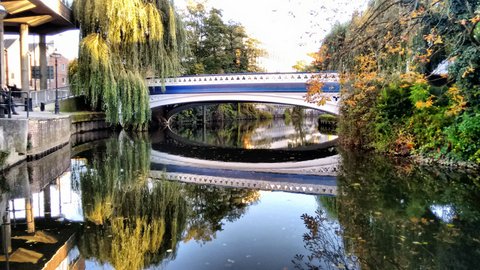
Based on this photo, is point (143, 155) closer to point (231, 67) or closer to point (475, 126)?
point (475, 126)

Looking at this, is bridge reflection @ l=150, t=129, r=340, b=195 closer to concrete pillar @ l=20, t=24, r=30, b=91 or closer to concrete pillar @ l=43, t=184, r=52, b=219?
concrete pillar @ l=43, t=184, r=52, b=219

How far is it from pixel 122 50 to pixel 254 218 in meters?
17.7

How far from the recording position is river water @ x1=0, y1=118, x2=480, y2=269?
422 cm

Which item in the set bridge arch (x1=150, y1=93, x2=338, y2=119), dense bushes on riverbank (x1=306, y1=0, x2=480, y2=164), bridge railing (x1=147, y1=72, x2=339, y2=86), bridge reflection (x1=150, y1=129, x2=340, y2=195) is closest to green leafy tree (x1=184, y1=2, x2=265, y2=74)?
bridge arch (x1=150, y1=93, x2=338, y2=119)

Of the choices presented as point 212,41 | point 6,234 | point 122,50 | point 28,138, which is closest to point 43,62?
point 122,50

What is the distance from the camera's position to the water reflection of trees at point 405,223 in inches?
164

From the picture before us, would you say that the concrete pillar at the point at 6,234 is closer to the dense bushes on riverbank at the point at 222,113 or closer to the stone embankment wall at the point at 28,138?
the stone embankment wall at the point at 28,138

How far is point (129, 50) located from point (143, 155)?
9.80 m

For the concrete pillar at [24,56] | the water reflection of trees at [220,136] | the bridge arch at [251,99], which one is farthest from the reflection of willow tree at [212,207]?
the concrete pillar at [24,56]

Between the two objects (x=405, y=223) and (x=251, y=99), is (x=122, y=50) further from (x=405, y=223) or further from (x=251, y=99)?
(x=405, y=223)

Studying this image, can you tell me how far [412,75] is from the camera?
32.2 ft

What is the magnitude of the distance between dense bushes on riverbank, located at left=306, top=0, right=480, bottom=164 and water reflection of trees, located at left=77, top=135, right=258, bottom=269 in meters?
4.28

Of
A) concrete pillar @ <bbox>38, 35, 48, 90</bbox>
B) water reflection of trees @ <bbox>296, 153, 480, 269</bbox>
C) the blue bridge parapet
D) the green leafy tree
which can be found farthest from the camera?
the green leafy tree

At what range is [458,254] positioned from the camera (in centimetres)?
425
